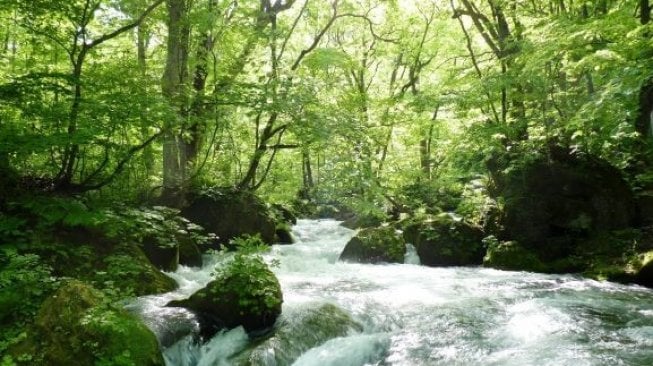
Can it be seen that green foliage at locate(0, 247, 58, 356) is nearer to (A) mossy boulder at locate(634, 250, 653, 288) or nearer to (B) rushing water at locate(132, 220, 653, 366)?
(B) rushing water at locate(132, 220, 653, 366)

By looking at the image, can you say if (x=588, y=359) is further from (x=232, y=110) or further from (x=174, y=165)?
(x=174, y=165)

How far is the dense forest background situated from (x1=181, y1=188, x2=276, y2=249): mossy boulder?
0.63 feet

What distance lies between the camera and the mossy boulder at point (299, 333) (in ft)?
19.1

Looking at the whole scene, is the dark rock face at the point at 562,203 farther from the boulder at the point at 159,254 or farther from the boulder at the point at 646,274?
the boulder at the point at 159,254

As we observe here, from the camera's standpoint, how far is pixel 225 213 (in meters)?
13.2

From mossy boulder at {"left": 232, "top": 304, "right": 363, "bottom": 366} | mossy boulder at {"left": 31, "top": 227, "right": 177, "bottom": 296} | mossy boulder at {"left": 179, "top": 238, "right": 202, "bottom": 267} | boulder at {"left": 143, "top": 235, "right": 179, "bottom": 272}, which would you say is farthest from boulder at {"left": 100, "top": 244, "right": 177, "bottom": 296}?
mossy boulder at {"left": 232, "top": 304, "right": 363, "bottom": 366}

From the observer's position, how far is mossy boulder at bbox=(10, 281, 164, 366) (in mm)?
4605

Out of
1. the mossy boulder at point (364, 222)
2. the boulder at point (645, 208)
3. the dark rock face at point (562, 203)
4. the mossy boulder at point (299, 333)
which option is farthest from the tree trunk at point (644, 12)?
the mossy boulder at point (364, 222)

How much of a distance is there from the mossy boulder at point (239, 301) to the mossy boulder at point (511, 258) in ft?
22.4

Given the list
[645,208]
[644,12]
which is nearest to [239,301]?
[644,12]

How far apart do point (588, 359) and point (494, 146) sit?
315 inches

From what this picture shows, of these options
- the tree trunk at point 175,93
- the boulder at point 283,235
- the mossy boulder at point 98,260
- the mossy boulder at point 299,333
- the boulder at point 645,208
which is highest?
the tree trunk at point 175,93

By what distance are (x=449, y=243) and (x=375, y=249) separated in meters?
2.10

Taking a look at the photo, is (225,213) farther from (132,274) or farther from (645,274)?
(645,274)
